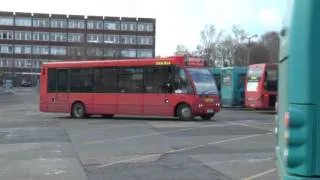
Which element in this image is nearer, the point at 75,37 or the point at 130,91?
the point at 130,91

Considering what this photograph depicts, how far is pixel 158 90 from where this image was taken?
28.3 metres

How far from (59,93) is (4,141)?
42.0ft

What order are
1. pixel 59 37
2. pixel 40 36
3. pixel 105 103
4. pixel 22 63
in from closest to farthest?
pixel 105 103, pixel 40 36, pixel 59 37, pixel 22 63

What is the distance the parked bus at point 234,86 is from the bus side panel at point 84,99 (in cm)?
1481

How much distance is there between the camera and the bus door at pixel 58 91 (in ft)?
104

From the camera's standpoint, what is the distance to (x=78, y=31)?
15812cm

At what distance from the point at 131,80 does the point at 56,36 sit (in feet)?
432

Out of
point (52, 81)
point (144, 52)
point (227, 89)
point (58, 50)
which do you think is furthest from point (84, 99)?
point (144, 52)

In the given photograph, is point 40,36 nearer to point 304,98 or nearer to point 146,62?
point 146,62

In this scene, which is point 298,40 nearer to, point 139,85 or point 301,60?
point 301,60

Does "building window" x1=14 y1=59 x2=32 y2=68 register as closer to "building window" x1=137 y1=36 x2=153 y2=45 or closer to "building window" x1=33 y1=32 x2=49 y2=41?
"building window" x1=33 y1=32 x2=49 y2=41

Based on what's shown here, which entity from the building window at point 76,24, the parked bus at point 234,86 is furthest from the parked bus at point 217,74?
the building window at point 76,24

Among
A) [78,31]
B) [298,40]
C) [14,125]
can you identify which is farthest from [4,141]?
[78,31]

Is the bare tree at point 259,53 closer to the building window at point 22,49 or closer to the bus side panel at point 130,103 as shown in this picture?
the building window at point 22,49
